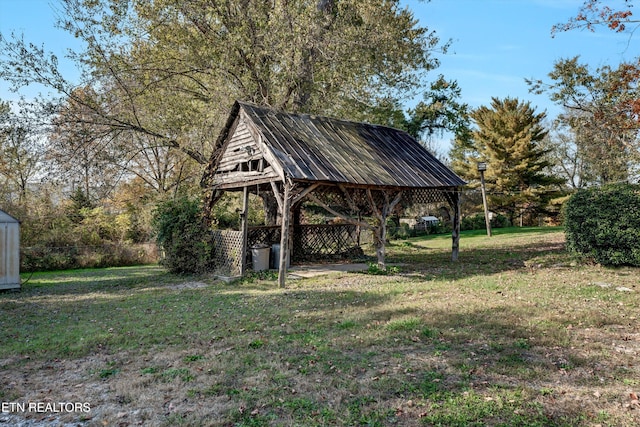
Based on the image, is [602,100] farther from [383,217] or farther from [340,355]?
[340,355]

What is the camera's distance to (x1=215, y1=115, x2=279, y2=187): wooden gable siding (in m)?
12.0

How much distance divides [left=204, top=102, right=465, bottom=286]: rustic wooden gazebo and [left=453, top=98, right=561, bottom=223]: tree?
1939 cm

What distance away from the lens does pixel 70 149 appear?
547 inches

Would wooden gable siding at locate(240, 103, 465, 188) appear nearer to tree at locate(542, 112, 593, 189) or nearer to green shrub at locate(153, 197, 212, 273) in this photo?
green shrub at locate(153, 197, 212, 273)

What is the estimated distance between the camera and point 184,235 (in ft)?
45.0

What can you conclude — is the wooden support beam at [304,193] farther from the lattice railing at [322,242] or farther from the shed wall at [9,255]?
the shed wall at [9,255]

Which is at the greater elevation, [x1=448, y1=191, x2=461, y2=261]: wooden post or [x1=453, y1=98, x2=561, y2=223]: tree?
[x1=453, y1=98, x2=561, y2=223]: tree

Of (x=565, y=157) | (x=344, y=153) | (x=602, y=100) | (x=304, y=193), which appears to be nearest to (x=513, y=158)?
(x=565, y=157)

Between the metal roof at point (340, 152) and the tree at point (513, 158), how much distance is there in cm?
1929

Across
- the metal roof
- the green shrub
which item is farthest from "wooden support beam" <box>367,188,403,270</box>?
the green shrub

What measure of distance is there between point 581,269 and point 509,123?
23327 mm

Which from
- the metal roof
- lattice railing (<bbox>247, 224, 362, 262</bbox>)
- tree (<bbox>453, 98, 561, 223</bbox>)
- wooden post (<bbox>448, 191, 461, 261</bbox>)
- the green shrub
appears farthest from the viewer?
tree (<bbox>453, 98, 561, 223</bbox>)

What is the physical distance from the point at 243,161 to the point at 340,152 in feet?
9.68

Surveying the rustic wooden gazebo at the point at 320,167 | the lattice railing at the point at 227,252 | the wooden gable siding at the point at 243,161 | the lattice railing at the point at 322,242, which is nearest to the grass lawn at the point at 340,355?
the lattice railing at the point at 227,252
